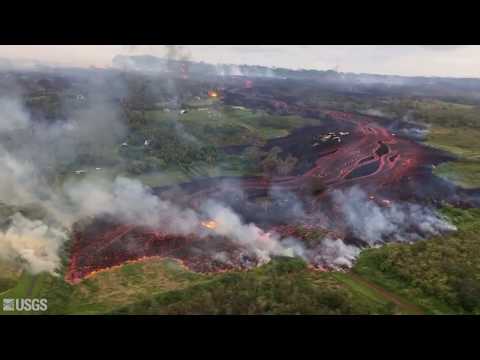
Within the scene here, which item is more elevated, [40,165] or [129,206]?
[40,165]

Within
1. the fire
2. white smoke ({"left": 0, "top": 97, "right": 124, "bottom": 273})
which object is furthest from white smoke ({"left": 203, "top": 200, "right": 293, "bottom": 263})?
white smoke ({"left": 0, "top": 97, "right": 124, "bottom": 273})

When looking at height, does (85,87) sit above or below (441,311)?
above

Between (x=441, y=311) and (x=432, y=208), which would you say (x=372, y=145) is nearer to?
(x=432, y=208)

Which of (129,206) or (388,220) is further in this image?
(388,220)

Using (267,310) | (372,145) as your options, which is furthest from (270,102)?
(267,310)

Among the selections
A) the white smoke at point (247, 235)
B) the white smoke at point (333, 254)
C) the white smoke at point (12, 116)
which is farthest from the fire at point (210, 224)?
the white smoke at point (12, 116)

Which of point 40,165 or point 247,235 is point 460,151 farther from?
point 40,165

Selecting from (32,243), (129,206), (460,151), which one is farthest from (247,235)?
(460,151)
